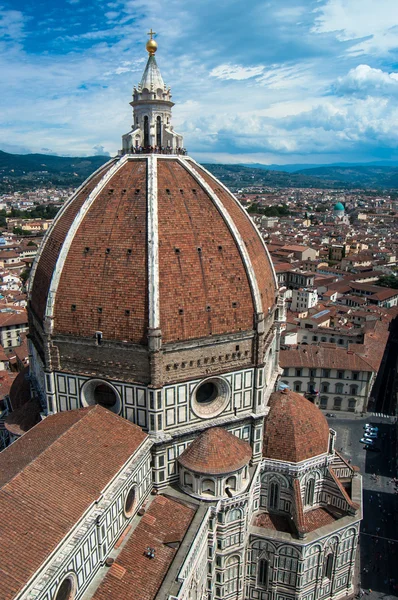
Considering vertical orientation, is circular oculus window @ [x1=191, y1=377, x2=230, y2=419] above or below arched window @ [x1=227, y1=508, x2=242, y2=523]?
above

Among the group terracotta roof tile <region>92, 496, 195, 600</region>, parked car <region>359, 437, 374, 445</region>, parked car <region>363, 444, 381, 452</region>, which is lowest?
parked car <region>363, 444, 381, 452</region>

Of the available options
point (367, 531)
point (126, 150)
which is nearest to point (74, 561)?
Result: point (126, 150)

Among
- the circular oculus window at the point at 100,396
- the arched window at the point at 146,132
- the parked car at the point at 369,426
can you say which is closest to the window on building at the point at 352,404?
the parked car at the point at 369,426

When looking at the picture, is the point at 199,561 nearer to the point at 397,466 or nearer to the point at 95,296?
the point at 95,296

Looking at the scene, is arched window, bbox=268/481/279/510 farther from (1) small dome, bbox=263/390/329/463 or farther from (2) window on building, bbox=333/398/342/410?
(2) window on building, bbox=333/398/342/410

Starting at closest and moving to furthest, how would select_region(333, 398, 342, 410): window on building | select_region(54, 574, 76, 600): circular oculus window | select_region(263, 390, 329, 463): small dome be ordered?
1. select_region(54, 574, 76, 600): circular oculus window
2. select_region(263, 390, 329, 463): small dome
3. select_region(333, 398, 342, 410): window on building

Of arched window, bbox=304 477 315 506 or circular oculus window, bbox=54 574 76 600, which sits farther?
arched window, bbox=304 477 315 506

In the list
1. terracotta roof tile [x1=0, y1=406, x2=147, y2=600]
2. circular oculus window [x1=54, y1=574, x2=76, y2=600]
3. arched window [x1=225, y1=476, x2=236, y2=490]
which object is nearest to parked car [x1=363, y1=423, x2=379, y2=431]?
arched window [x1=225, y1=476, x2=236, y2=490]
